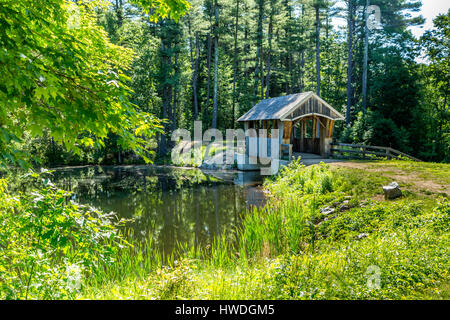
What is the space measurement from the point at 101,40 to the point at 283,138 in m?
14.8

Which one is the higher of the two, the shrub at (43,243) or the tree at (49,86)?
the tree at (49,86)

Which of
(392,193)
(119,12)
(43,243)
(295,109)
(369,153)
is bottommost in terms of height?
(392,193)

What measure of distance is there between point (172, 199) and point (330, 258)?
9.66 meters

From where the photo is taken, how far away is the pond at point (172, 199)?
920 cm

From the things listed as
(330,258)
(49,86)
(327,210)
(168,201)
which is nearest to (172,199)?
(168,201)

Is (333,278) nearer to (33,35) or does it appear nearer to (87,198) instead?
(33,35)

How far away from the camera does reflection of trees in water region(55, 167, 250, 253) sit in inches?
360

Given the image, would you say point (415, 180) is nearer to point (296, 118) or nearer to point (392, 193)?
point (392, 193)

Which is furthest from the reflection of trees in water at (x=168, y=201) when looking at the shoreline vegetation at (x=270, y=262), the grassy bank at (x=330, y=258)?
the shoreline vegetation at (x=270, y=262)

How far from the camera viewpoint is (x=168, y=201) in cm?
1349

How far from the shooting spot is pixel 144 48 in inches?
1127

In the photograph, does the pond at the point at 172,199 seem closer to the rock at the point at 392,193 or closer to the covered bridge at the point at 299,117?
the covered bridge at the point at 299,117

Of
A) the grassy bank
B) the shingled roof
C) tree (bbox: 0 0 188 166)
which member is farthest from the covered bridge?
tree (bbox: 0 0 188 166)
